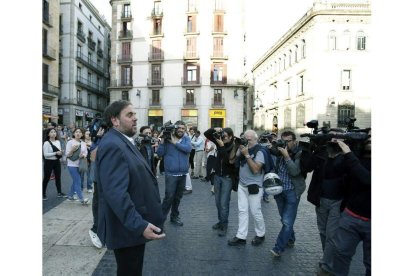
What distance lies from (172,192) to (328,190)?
2692mm

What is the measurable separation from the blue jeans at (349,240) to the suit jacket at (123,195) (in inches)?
72.6

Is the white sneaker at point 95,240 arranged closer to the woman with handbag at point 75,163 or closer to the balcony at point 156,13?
the woman with handbag at point 75,163

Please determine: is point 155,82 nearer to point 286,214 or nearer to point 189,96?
point 189,96

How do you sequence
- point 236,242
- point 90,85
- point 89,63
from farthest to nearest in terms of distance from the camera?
point 90,85 → point 89,63 → point 236,242

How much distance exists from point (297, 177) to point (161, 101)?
2963cm

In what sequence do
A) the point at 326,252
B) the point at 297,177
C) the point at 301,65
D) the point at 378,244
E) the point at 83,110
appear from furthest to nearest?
the point at 83,110, the point at 301,65, the point at 297,177, the point at 326,252, the point at 378,244

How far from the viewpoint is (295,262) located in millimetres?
3607

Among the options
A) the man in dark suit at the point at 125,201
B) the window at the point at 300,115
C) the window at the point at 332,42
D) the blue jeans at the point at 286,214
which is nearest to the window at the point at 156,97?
the window at the point at 300,115

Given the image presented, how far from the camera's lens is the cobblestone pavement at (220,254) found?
334 centimetres

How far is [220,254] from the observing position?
3.79 metres

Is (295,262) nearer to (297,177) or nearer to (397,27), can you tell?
→ (297,177)

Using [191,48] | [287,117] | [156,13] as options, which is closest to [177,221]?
[191,48]

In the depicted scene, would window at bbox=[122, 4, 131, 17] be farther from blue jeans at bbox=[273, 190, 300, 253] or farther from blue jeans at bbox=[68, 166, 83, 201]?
blue jeans at bbox=[273, 190, 300, 253]
